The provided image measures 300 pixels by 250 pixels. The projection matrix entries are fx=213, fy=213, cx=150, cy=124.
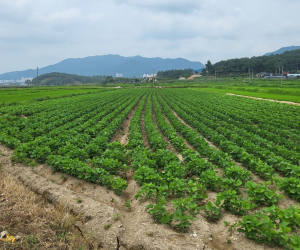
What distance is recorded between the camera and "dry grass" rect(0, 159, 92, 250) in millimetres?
4238

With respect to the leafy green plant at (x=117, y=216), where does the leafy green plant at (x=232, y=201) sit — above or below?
above

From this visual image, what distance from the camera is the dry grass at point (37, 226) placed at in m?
4.24

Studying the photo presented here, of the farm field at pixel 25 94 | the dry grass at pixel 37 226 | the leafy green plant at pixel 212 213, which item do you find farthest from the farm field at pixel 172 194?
the farm field at pixel 25 94

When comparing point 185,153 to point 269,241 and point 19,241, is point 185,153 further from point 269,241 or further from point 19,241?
point 19,241

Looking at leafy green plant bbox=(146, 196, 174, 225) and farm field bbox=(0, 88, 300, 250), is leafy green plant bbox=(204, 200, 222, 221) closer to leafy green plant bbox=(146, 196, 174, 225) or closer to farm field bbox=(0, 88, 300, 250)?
farm field bbox=(0, 88, 300, 250)

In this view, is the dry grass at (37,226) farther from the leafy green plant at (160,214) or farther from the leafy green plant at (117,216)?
the leafy green plant at (160,214)

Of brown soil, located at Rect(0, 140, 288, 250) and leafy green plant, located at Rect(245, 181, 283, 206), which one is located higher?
leafy green plant, located at Rect(245, 181, 283, 206)

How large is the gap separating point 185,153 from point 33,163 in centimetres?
610

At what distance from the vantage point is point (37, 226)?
4.64m

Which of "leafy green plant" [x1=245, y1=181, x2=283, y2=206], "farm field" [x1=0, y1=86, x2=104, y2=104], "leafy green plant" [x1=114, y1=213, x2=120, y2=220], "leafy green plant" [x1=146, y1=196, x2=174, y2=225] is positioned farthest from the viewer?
"farm field" [x1=0, y1=86, x2=104, y2=104]

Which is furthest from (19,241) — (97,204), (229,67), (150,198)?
(229,67)

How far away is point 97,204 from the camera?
19.0ft

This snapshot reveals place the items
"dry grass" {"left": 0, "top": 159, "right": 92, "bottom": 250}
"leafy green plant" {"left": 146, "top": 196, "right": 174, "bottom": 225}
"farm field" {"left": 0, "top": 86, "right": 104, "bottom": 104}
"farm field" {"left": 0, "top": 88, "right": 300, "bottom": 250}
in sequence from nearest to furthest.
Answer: "dry grass" {"left": 0, "top": 159, "right": 92, "bottom": 250} < "farm field" {"left": 0, "top": 88, "right": 300, "bottom": 250} < "leafy green plant" {"left": 146, "top": 196, "right": 174, "bottom": 225} < "farm field" {"left": 0, "top": 86, "right": 104, "bottom": 104}

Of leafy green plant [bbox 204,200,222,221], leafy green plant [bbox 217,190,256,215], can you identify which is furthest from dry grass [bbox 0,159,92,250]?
leafy green plant [bbox 217,190,256,215]
